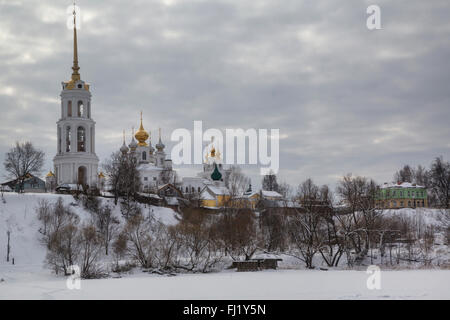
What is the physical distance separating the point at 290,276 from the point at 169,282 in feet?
22.1

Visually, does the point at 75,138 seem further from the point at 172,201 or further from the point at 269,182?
the point at 269,182

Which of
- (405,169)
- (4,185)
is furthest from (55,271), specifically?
(405,169)

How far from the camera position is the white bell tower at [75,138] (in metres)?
62.7

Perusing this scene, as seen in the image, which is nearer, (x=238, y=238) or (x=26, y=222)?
(x=238, y=238)

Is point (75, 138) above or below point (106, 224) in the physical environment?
above

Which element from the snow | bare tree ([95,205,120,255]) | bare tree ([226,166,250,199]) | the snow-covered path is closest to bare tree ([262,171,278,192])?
bare tree ([226,166,250,199])

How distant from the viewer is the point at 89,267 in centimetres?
3456

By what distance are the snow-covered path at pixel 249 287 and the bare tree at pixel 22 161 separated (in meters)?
28.5

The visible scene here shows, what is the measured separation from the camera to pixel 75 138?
6284cm

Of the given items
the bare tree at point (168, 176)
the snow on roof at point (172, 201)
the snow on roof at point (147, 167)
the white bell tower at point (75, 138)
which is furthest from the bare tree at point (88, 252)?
the snow on roof at point (147, 167)

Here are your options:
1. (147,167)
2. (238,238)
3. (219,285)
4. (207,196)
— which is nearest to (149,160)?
(147,167)

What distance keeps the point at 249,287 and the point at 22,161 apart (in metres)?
39.2

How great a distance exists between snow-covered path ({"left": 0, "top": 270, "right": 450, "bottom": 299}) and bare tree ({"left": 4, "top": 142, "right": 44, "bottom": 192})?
93.5 feet

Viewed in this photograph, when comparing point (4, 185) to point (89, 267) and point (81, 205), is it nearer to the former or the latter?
point (81, 205)
